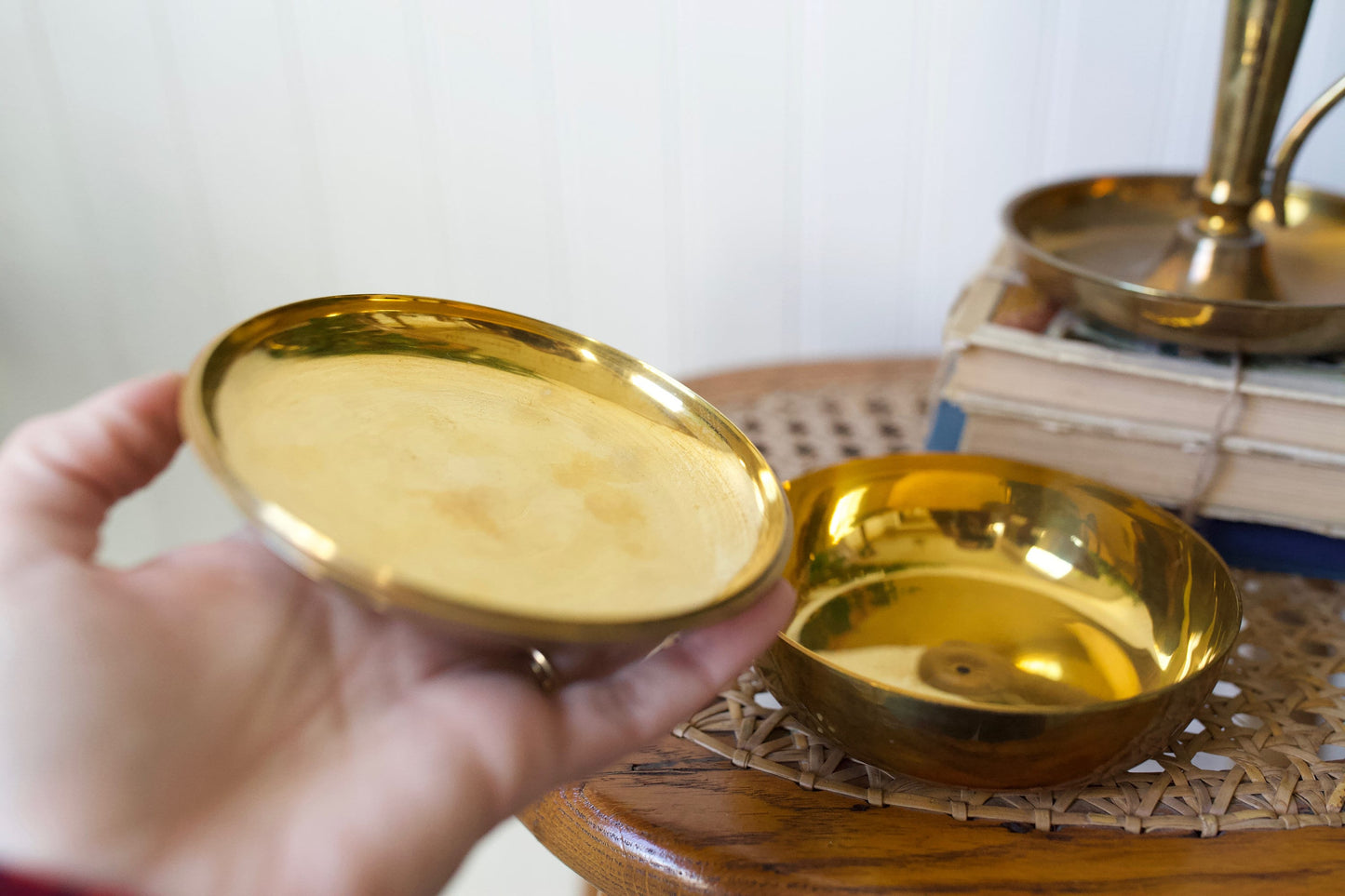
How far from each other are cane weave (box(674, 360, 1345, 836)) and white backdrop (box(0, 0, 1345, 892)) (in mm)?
390

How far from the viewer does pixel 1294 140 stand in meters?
0.50

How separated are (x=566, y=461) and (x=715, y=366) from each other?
512mm

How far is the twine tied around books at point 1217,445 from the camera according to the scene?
0.48m

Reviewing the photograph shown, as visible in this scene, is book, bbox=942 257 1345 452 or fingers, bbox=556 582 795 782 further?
book, bbox=942 257 1345 452

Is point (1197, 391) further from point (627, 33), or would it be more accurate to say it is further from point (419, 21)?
point (419, 21)

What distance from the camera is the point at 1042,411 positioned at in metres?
0.51

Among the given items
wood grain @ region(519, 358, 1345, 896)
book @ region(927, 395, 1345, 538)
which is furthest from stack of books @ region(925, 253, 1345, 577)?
wood grain @ region(519, 358, 1345, 896)

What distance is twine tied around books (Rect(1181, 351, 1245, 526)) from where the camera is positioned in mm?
476

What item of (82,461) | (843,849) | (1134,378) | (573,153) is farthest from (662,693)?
(573,153)

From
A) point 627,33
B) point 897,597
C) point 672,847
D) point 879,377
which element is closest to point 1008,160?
point 879,377

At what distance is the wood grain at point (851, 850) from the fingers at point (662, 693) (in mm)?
51

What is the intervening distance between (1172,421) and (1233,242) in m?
0.11

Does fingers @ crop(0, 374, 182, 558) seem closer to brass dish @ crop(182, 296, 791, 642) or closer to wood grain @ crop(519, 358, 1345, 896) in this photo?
brass dish @ crop(182, 296, 791, 642)

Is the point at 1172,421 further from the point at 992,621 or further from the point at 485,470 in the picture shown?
the point at 485,470
